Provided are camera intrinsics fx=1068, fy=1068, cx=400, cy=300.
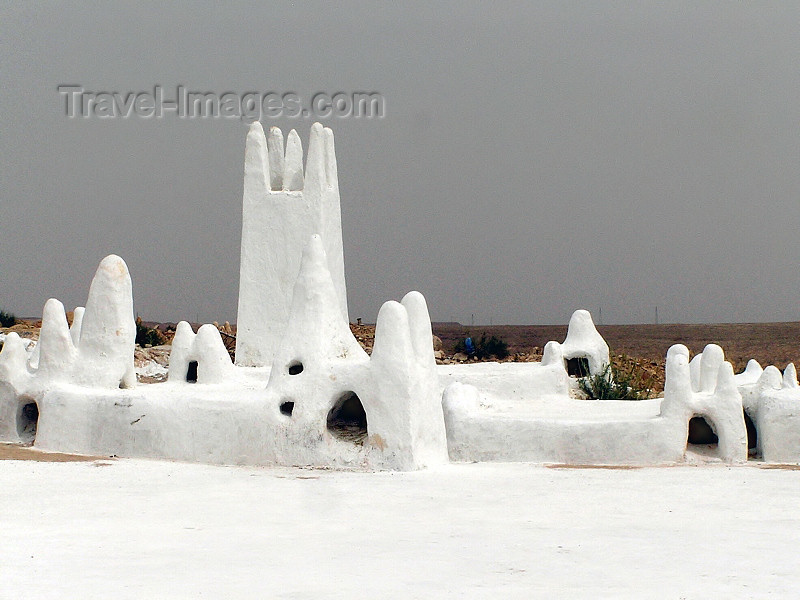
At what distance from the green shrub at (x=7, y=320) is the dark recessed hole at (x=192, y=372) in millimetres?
24804

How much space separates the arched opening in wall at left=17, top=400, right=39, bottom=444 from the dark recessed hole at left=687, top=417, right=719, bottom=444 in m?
10.3

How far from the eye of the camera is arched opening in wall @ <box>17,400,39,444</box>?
17000 millimetres

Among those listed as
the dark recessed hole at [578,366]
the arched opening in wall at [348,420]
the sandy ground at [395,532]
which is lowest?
the sandy ground at [395,532]

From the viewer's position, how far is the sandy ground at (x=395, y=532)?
806 cm

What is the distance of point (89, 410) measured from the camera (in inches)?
604

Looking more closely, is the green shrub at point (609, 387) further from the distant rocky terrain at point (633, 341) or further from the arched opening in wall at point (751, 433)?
the arched opening in wall at point (751, 433)

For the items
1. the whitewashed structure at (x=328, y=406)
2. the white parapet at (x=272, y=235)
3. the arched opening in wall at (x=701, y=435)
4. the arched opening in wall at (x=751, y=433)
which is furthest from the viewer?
the white parapet at (x=272, y=235)

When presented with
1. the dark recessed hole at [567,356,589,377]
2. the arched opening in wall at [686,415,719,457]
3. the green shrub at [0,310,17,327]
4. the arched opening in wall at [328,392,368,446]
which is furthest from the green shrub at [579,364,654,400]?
the green shrub at [0,310,17,327]

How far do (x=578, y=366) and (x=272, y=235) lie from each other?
7652 mm

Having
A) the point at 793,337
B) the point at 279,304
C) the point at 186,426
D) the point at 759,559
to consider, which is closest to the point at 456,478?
the point at 186,426

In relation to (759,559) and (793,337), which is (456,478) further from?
(793,337)

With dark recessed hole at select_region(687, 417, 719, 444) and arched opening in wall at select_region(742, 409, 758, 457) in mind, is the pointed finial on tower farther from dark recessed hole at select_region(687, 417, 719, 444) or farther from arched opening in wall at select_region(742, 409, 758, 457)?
arched opening in wall at select_region(742, 409, 758, 457)

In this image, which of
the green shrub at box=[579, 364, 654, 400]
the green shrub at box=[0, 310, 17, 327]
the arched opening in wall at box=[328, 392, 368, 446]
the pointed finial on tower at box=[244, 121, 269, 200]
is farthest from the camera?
the green shrub at box=[0, 310, 17, 327]

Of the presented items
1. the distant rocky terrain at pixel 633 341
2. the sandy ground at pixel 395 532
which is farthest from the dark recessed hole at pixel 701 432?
the distant rocky terrain at pixel 633 341
